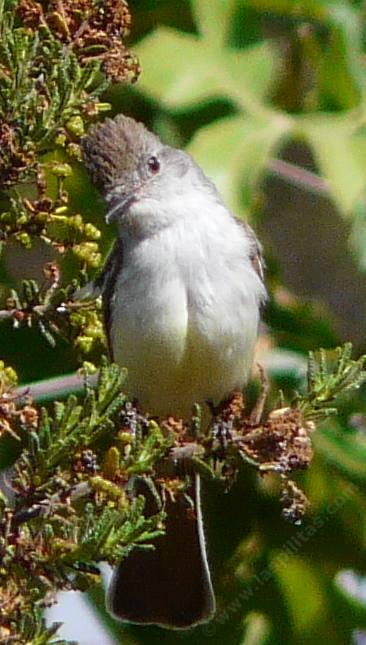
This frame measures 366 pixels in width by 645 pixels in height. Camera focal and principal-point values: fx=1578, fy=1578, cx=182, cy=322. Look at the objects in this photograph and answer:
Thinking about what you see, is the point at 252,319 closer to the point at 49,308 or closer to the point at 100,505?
the point at 49,308

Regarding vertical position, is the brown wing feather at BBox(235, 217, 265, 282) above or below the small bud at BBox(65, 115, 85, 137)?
below

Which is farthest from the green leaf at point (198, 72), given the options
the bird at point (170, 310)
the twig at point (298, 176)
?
the twig at point (298, 176)

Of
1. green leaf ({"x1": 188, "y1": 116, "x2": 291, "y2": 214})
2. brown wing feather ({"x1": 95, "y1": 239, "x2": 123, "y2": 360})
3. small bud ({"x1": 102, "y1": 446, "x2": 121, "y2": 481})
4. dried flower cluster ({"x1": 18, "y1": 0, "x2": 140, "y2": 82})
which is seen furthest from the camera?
green leaf ({"x1": 188, "y1": 116, "x2": 291, "y2": 214})

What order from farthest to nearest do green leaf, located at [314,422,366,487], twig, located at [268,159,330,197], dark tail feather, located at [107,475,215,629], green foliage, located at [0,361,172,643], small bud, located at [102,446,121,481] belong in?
twig, located at [268,159,330,197], green leaf, located at [314,422,366,487], dark tail feather, located at [107,475,215,629], small bud, located at [102,446,121,481], green foliage, located at [0,361,172,643]

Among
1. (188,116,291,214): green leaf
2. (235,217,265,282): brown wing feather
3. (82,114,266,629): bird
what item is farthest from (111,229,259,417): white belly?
(188,116,291,214): green leaf

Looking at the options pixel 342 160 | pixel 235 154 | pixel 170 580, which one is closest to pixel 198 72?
pixel 235 154

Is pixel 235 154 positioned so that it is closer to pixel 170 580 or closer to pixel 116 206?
pixel 116 206

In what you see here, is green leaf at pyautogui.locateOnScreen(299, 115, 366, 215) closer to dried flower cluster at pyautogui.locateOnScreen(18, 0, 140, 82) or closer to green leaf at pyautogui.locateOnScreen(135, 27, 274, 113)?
green leaf at pyautogui.locateOnScreen(135, 27, 274, 113)

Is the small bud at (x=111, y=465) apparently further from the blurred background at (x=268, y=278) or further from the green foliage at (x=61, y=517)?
the blurred background at (x=268, y=278)

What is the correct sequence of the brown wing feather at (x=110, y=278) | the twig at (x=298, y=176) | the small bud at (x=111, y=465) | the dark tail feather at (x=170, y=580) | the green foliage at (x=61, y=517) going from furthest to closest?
the twig at (x=298, y=176), the brown wing feather at (x=110, y=278), the dark tail feather at (x=170, y=580), the small bud at (x=111, y=465), the green foliage at (x=61, y=517)
